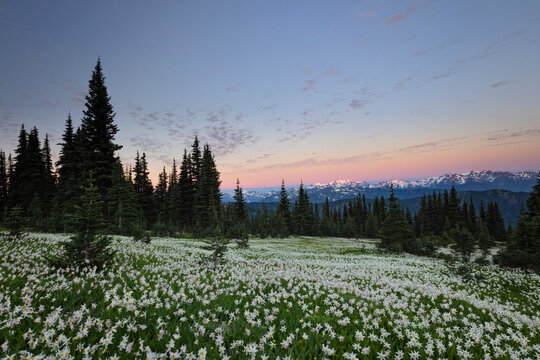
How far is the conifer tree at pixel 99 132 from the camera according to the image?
1211 inches

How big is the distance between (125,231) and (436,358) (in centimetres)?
4294

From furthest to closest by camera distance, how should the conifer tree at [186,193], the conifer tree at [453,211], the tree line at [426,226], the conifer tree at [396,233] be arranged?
the conifer tree at [453,211] → the conifer tree at [186,193] → the conifer tree at [396,233] → the tree line at [426,226]

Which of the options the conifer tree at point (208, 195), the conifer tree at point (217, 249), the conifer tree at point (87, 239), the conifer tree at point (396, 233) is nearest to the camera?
the conifer tree at point (87, 239)

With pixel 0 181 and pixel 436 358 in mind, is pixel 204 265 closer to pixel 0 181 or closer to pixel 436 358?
pixel 436 358

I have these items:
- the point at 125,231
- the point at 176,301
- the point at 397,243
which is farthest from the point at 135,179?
the point at 176,301

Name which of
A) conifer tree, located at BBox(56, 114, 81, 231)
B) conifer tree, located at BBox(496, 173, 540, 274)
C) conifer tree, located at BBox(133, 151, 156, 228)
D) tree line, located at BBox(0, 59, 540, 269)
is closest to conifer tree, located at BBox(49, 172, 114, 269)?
tree line, located at BBox(0, 59, 540, 269)

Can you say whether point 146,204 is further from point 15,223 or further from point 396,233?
point 396,233

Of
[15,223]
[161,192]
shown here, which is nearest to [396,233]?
[15,223]

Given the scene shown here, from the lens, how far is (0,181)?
210 ft

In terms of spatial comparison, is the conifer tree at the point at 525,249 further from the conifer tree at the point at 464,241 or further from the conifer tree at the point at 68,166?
the conifer tree at the point at 68,166

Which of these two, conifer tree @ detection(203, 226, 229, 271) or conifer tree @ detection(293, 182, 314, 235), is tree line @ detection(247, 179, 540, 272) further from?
conifer tree @ detection(203, 226, 229, 271)

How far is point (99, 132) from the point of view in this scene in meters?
31.6

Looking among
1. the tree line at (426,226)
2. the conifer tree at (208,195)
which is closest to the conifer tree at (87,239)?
the tree line at (426,226)

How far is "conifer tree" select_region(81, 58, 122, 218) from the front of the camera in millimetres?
30766
